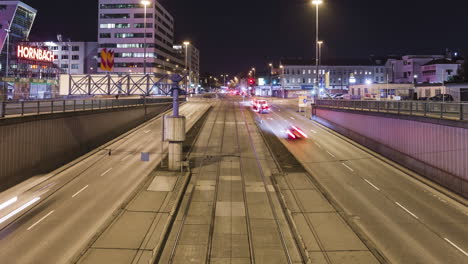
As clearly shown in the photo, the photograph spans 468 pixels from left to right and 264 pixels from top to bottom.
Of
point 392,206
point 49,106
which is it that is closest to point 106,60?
point 49,106

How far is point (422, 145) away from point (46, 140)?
25820 mm

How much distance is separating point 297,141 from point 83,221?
85.0ft

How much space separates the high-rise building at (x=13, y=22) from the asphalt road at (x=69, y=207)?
6938 cm

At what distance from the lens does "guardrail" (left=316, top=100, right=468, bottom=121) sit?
2277 cm

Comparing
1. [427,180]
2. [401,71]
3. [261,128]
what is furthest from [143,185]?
[401,71]

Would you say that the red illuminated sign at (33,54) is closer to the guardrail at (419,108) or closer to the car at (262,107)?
the car at (262,107)

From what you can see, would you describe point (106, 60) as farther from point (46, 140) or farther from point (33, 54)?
point (33, 54)

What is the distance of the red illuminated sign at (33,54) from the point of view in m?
58.0

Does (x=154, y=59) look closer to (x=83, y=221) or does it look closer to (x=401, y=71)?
(x=401, y=71)

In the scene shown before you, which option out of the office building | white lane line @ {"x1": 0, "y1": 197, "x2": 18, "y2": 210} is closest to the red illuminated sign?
white lane line @ {"x1": 0, "y1": 197, "x2": 18, "y2": 210}

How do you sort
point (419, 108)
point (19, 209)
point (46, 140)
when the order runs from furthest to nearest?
1. point (419, 108)
2. point (46, 140)
3. point (19, 209)

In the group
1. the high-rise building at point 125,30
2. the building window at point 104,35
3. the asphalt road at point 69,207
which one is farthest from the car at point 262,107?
the building window at point 104,35

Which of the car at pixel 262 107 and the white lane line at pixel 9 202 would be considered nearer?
the white lane line at pixel 9 202

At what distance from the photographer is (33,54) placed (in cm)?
6075
